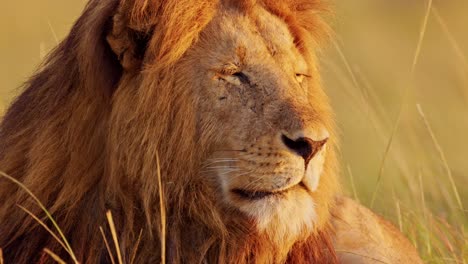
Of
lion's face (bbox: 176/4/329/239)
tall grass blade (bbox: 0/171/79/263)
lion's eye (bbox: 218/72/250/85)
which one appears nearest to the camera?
tall grass blade (bbox: 0/171/79/263)

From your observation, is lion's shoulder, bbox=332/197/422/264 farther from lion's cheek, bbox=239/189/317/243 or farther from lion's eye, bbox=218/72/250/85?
lion's eye, bbox=218/72/250/85

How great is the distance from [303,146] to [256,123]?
23cm

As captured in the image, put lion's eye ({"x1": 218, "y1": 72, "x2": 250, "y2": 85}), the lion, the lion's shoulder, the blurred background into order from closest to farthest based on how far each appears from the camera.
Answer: the lion < lion's eye ({"x1": 218, "y1": 72, "x2": 250, "y2": 85}) < the lion's shoulder < the blurred background

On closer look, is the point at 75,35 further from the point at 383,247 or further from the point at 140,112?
the point at 383,247

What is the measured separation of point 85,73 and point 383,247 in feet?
6.13

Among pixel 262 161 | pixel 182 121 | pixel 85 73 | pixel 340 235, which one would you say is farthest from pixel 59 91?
pixel 340 235

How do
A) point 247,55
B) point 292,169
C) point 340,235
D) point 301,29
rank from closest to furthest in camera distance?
point 292,169 < point 247,55 < point 301,29 < point 340,235

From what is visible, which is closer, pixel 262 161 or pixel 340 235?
pixel 262 161

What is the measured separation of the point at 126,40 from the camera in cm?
498

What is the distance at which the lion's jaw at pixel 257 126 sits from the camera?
4793 millimetres

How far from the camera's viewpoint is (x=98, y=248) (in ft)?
16.6

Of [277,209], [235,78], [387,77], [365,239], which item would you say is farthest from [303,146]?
[387,77]

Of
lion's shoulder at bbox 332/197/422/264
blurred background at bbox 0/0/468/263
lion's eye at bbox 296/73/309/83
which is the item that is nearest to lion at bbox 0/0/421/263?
lion's eye at bbox 296/73/309/83

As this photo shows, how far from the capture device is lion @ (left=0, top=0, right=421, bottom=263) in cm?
491
